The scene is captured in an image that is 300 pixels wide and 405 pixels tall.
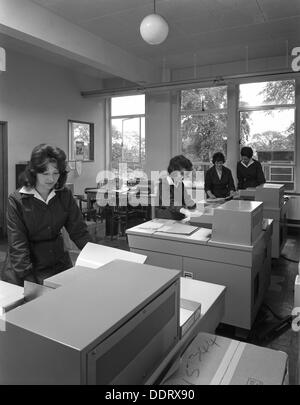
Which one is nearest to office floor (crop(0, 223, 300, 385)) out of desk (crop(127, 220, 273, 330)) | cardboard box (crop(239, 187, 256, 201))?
desk (crop(127, 220, 273, 330))

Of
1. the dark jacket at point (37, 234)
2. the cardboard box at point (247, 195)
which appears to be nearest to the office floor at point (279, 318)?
the dark jacket at point (37, 234)

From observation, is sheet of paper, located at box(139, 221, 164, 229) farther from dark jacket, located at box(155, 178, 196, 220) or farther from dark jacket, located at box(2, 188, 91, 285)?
dark jacket, located at box(2, 188, 91, 285)

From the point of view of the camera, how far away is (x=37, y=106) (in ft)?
21.1

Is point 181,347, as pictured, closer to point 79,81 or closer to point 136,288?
point 136,288

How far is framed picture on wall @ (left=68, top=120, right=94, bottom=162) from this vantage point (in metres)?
7.34

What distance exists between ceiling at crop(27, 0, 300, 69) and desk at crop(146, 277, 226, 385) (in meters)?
3.56

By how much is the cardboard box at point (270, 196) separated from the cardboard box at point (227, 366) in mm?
3403

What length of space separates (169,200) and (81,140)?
4954 millimetres

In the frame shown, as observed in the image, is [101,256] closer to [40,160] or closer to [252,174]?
[40,160]

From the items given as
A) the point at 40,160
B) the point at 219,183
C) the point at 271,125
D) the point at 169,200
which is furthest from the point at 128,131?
the point at 40,160
